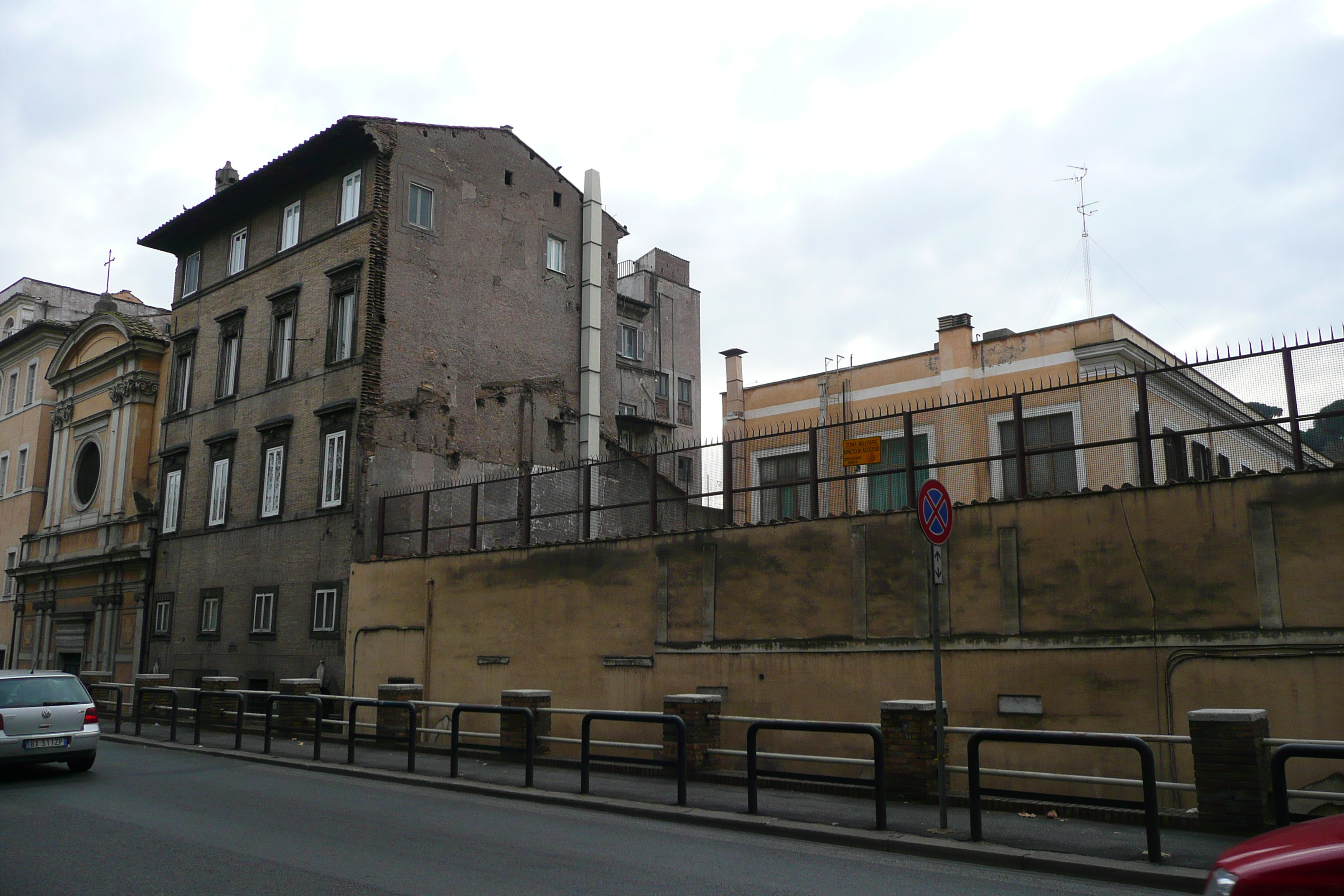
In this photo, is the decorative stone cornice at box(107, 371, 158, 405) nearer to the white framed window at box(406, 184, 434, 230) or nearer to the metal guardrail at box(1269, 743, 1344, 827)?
the white framed window at box(406, 184, 434, 230)

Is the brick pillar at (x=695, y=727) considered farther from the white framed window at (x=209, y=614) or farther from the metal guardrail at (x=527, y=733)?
the white framed window at (x=209, y=614)

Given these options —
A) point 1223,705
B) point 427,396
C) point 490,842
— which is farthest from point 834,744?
point 427,396

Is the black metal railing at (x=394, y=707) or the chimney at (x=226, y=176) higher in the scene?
the chimney at (x=226, y=176)

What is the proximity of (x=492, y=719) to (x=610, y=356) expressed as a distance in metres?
13.4

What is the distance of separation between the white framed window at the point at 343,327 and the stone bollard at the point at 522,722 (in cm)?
1198

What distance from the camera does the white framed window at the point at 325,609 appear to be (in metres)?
22.5

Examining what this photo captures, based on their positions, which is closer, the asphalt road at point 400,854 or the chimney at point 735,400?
the asphalt road at point 400,854

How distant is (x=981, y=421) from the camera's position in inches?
886

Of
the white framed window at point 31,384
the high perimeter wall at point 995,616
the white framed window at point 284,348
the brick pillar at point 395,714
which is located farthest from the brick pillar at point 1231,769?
the white framed window at point 31,384

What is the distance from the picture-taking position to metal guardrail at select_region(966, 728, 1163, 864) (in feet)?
25.3

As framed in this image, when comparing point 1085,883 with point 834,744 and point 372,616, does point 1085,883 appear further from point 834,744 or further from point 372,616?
point 372,616

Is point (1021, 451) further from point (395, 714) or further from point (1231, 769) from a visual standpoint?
point (395, 714)

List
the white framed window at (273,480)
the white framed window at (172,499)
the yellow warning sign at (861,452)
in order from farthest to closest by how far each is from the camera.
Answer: the white framed window at (172,499)
the white framed window at (273,480)
the yellow warning sign at (861,452)

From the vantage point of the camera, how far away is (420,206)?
81.7 feet
